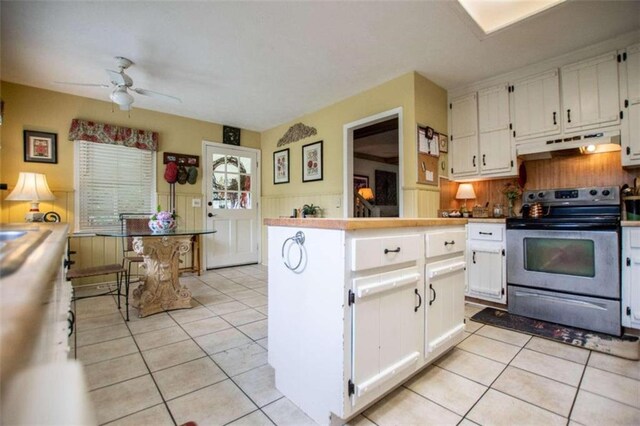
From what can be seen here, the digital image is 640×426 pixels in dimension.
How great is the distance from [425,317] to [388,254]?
21.7 inches

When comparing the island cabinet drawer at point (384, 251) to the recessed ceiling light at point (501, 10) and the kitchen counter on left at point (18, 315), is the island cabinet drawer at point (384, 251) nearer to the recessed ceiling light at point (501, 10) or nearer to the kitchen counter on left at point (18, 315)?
the kitchen counter on left at point (18, 315)

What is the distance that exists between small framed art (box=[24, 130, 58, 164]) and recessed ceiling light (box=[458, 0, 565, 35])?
4.64 metres

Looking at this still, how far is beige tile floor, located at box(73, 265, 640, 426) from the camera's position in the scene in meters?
1.44

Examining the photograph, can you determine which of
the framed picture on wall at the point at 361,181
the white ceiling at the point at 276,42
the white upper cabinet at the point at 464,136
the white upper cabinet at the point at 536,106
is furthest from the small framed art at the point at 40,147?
the framed picture on wall at the point at 361,181

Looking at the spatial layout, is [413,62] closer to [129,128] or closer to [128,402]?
[128,402]

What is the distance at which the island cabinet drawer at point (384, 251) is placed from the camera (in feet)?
4.25

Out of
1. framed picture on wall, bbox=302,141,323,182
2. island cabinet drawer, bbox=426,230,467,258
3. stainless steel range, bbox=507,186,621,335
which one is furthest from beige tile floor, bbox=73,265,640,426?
framed picture on wall, bbox=302,141,323,182

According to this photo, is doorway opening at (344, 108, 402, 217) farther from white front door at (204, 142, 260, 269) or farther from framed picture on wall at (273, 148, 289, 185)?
white front door at (204, 142, 260, 269)

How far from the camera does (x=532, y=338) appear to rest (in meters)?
2.29

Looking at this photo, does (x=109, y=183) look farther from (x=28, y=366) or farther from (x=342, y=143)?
(x=28, y=366)

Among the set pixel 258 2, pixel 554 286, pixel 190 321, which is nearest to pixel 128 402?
pixel 190 321

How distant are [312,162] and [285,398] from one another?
338cm

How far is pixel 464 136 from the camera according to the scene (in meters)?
3.49

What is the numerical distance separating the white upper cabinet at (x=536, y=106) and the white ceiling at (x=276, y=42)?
21 cm
